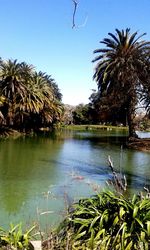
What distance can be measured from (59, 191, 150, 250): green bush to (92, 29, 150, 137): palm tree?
3262 cm

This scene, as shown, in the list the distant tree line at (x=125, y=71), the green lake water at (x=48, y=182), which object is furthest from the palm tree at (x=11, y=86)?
the green lake water at (x=48, y=182)

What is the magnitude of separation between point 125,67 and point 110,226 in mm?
33575

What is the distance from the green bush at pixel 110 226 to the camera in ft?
17.6

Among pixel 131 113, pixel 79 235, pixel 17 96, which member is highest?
pixel 17 96

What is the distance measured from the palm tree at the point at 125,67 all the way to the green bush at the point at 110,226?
107 feet

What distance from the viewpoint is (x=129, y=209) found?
5.71 metres

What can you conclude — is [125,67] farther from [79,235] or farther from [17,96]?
[79,235]

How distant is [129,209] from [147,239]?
20.7 inches

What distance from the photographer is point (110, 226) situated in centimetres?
567

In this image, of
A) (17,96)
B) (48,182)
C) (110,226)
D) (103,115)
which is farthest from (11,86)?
(110,226)

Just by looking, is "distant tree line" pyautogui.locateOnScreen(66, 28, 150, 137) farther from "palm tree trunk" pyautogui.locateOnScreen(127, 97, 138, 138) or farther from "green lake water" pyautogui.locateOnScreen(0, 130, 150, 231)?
"green lake water" pyautogui.locateOnScreen(0, 130, 150, 231)

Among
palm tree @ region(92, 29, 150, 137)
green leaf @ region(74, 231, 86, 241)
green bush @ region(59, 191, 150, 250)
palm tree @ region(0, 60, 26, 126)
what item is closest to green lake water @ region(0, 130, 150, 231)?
green bush @ region(59, 191, 150, 250)

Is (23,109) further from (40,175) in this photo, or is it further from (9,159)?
(40,175)

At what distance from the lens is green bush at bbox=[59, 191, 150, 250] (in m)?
5.36
